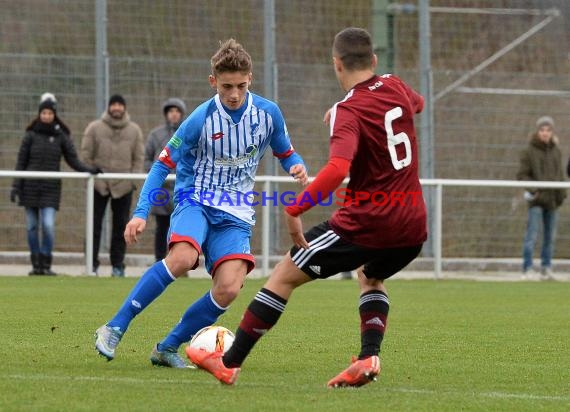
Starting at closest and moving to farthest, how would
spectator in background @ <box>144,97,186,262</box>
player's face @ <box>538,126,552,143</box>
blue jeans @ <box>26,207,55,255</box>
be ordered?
blue jeans @ <box>26,207,55,255</box> → spectator in background @ <box>144,97,186,262</box> → player's face @ <box>538,126,552,143</box>

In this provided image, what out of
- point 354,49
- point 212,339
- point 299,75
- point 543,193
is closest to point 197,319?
point 212,339

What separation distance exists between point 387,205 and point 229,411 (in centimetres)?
138

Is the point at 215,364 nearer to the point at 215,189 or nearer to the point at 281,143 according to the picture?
the point at 215,189

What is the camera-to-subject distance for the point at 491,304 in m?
12.2

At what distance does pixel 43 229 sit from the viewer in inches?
578

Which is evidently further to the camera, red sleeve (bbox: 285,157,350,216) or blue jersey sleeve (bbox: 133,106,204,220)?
blue jersey sleeve (bbox: 133,106,204,220)

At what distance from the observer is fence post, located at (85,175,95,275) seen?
14.9 meters

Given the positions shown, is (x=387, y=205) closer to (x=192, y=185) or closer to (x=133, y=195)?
(x=192, y=185)

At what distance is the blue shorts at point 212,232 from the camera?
281 inches

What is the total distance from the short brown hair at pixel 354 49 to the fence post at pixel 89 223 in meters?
9.00

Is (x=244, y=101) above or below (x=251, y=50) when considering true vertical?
below

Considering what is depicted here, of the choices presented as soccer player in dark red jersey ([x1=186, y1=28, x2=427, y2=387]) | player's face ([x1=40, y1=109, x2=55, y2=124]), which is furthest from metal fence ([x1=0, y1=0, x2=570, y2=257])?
soccer player in dark red jersey ([x1=186, y1=28, x2=427, y2=387])

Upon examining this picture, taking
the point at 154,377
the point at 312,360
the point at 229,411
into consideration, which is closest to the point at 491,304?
the point at 312,360

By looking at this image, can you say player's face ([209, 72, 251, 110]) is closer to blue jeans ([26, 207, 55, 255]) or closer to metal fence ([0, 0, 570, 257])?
blue jeans ([26, 207, 55, 255])
